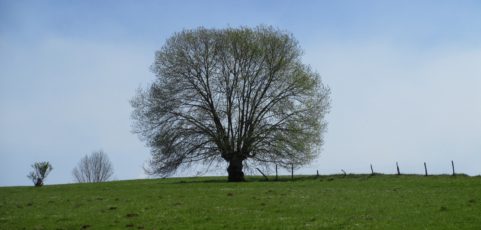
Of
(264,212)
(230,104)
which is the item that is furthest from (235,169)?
(264,212)

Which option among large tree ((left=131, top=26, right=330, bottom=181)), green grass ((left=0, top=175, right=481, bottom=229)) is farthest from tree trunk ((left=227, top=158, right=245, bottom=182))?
green grass ((left=0, top=175, right=481, bottom=229))

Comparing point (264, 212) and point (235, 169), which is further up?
point (235, 169)

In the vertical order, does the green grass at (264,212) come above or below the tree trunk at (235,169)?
below

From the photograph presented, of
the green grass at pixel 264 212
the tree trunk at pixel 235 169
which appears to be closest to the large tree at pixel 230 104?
the tree trunk at pixel 235 169

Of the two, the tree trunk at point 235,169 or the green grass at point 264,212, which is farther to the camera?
the tree trunk at point 235,169

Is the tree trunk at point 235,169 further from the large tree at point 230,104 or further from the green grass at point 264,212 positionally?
the green grass at point 264,212

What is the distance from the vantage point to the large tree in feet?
196

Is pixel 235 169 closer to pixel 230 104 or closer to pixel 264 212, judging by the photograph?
pixel 230 104

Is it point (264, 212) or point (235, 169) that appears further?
point (235, 169)

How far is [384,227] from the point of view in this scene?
19.1m

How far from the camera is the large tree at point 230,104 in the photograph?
196ft

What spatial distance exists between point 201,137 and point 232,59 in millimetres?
9860

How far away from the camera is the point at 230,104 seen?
60688 mm

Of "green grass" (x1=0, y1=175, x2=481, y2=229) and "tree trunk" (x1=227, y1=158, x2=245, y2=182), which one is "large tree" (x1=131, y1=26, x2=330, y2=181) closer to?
"tree trunk" (x1=227, y1=158, x2=245, y2=182)
